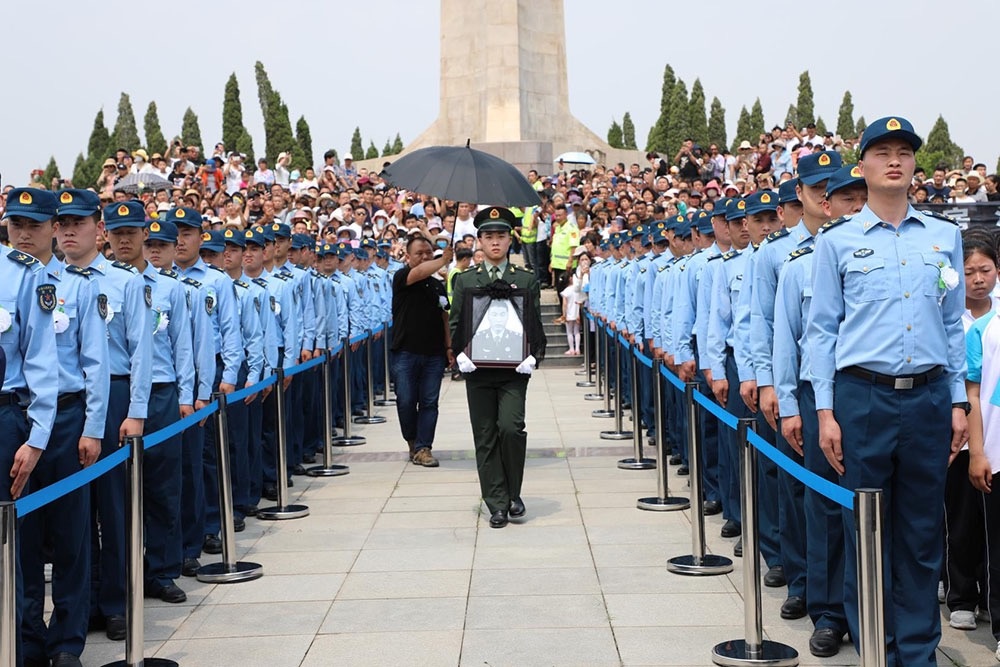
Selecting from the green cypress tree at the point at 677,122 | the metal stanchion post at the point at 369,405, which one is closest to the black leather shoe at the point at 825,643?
the metal stanchion post at the point at 369,405

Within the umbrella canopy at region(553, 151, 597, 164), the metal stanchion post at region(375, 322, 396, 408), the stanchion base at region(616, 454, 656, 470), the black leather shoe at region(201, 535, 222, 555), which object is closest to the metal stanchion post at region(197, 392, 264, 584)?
the black leather shoe at region(201, 535, 222, 555)

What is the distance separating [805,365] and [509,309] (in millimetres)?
3782

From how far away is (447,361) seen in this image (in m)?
12.8

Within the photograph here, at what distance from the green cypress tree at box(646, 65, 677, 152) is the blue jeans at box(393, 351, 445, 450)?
5466 centimetres

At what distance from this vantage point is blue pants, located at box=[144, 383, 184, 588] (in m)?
7.39

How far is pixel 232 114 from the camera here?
65688mm

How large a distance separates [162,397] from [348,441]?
22.4 feet

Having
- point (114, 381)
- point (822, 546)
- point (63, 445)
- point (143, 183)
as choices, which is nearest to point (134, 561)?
point (63, 445)

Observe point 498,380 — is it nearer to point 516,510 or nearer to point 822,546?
point 516,510

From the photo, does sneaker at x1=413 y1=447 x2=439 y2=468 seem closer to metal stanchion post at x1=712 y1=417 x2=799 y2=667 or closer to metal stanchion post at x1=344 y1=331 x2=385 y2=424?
metal stanchion post at x1=344 y1=331 x2=385 y2=424

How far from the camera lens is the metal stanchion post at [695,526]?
754cm

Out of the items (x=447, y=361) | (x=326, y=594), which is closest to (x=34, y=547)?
(x=326, y=594)

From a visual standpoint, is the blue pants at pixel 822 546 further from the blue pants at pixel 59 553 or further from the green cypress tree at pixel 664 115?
the green cypress tree at pixel 664 115

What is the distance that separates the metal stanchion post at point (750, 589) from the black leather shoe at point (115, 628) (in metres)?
3.08
